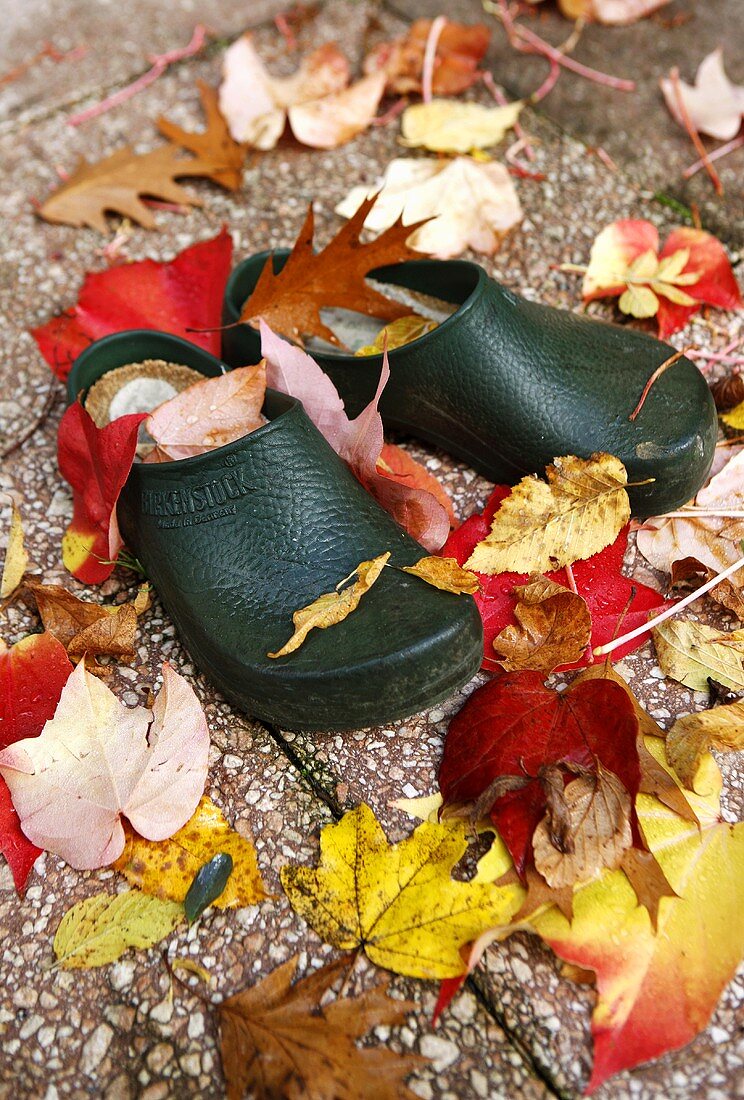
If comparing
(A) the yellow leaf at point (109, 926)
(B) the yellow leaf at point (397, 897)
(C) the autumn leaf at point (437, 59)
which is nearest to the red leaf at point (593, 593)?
(B) the yellow leaf at point (397, 897)

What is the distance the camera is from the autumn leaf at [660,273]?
1655 millimetres

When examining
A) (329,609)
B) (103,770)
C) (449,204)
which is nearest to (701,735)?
(329,609)

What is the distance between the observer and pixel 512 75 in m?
2.16

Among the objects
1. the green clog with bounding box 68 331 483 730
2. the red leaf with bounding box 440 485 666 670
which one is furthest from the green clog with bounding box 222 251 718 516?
the green clog with bounding box 68 331 483 730

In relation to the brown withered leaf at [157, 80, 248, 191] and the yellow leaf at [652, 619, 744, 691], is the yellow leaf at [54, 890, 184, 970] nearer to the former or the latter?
the yellow leaf at [652, 619, 744, 691]

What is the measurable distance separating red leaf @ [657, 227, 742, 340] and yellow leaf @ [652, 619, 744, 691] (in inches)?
24.5

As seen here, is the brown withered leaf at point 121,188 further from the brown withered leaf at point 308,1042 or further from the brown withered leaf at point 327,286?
the brown withered leaf at point 308,1042

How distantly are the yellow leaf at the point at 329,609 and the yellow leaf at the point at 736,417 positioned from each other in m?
0.71

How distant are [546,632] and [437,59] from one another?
4.86 feet

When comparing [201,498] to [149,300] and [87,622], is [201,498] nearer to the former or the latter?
[87,622]

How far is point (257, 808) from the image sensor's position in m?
1.15

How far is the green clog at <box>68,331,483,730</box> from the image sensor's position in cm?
105

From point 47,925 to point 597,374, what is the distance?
39.4 inches

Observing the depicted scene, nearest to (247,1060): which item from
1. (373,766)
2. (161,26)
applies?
(373,766)
